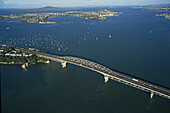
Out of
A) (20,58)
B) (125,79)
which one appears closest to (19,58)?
(20,58)

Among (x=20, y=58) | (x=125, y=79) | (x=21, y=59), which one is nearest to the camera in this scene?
(x=125, y=79)

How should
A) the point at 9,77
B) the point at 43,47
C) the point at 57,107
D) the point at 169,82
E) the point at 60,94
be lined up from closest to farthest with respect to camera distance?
the point at 57,107, the point at 60,94, the point at 169,82, the point at 9,77, the point at 43,47

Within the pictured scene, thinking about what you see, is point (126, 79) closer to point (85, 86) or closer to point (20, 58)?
point (85, 86)

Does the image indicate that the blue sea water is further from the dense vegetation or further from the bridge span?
the dense vegetation

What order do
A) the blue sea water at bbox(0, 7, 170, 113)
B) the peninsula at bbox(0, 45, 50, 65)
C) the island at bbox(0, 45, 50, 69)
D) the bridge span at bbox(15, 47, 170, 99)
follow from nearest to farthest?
the blue sea water at bbox(0, 7, 170, 113) < the bridge span at bbox(15, 47, 170, 99) < the island at bbox(0, 45, 50, 69) < the peninsula at bbox(0, 45, 50, 65)

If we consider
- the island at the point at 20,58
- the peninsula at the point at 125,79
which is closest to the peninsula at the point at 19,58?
the island at the point at 20,58

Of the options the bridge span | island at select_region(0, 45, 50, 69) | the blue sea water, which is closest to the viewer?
the blue sea water

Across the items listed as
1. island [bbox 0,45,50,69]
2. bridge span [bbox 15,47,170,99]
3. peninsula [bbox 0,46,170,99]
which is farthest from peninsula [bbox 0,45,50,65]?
bridge span [bbox 15,47,170,99]

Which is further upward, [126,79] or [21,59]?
[21,59]

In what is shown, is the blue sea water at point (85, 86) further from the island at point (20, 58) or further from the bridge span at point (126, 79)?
the island at point (20, 58)

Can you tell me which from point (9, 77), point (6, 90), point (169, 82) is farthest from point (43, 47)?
point (169, 82)

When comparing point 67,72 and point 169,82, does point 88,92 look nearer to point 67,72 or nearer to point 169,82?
point 67,72
